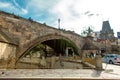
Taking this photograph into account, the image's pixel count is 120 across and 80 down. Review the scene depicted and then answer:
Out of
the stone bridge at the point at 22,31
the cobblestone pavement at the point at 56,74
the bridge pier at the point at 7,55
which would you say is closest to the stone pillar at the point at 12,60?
the bridge pier at the point at 7,55

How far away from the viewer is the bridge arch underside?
2398 cm

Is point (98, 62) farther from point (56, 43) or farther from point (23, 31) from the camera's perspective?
point (56, 43)

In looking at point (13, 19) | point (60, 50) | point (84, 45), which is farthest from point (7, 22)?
point (84, 45)

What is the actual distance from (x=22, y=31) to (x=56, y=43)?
1564cm

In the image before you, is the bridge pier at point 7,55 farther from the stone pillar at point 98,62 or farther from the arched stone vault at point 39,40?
the stone pillar at point 98,62

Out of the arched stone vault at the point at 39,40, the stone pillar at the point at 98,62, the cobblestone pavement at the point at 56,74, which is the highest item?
the arched stone vault at the point at 39,40

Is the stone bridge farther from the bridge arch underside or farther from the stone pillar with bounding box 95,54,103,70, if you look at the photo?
the stone pillar with bounding box 95,54,103,70

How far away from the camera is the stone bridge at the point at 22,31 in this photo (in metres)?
19.9

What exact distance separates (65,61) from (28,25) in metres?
9.54

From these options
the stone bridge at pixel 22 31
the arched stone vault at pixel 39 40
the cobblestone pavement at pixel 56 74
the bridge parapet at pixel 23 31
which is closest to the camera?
the cobblestone pavement at pixel 56 74

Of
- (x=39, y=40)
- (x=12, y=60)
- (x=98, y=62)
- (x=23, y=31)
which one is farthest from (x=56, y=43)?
(x=98, y=62)

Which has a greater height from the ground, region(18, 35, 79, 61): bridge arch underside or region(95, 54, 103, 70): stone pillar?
region(18, 35, 79, 61): bridge arch underside

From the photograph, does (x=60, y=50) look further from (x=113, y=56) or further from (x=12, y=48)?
(x=12, y=48)

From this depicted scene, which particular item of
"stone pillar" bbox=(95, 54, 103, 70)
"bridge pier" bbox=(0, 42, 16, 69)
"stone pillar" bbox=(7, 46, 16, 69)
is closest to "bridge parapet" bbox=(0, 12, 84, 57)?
"stone pillar" bbox=(7, 46, 16, 69)
